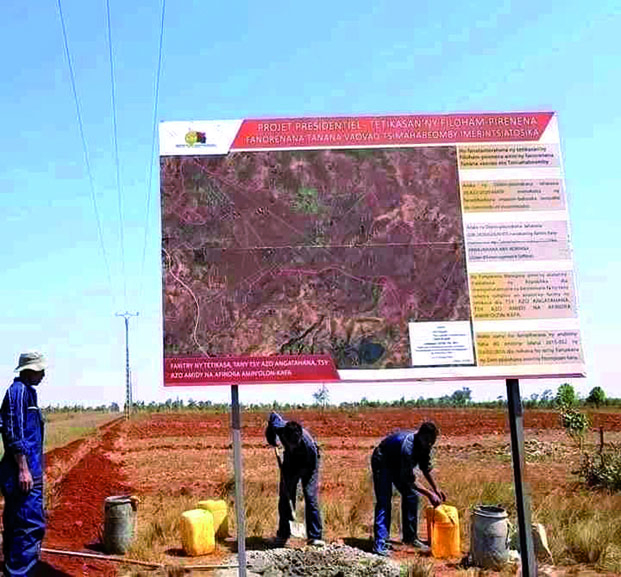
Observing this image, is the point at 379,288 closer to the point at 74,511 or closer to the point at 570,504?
the point at 570,504

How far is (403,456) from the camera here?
8.34m

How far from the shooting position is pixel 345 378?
614cm

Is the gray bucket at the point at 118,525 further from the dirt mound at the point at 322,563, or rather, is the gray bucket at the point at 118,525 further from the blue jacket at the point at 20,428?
the blue jacket at the point at 20,428

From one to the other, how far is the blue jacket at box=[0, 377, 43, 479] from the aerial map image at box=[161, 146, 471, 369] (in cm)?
131

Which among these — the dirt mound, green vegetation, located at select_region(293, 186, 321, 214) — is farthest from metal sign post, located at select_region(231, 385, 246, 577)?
green vegetation, located at select_region(293, 186, 321, 214)

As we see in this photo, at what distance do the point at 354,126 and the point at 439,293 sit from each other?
1647 millimetres

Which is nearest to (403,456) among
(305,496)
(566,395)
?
(305,496)

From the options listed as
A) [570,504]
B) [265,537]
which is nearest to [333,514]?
[265,537]

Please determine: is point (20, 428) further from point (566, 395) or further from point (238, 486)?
point (566, 395)

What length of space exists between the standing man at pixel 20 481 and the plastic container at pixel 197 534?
2.13 meters

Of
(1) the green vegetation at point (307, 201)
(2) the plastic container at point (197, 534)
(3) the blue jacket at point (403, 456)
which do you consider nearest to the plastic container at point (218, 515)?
(2) the plastic container at point (197, 534)

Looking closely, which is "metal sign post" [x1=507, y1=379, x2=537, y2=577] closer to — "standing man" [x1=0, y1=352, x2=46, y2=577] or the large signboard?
the large signboard

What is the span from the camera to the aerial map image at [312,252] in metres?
6.22

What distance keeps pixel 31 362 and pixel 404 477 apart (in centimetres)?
431
